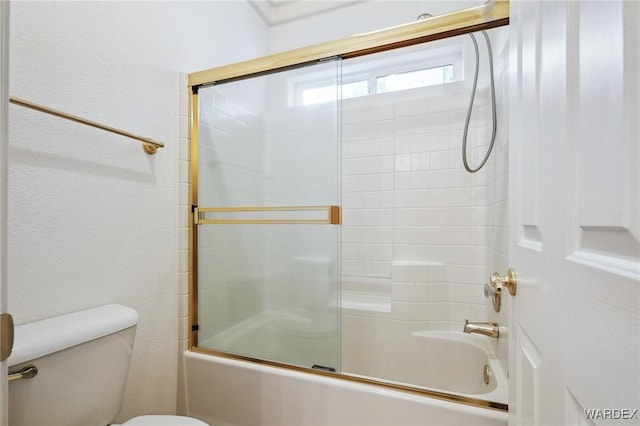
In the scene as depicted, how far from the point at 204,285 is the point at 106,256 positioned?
19.2 inches

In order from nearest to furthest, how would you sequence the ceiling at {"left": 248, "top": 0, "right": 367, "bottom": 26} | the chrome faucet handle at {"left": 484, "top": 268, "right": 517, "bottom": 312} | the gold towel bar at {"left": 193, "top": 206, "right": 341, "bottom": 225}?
1. the chrome faucet handle at {"left": 484, "top": 268, "right": 517, "bottom": 312}
2. the gold towel bar at {"left": 193, "top": 206, "right": 341, "bottom": 225}
3. the ceiling at {"left": 248, "top": 0, "right": 367, "bottom": 26}

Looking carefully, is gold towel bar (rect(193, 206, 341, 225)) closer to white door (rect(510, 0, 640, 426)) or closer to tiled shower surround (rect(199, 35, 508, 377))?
tiled shower surround (rect(199, 35, 508, 377))

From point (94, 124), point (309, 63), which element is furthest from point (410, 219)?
point (94, 124)

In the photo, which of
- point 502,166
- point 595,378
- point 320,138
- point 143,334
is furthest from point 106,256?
point 502,166

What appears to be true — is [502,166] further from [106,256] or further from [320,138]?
[106,256]

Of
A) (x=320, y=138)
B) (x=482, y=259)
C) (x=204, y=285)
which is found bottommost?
(x=204, y=285)

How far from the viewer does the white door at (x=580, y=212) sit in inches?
10.5

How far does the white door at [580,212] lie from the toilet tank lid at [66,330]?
109 cm

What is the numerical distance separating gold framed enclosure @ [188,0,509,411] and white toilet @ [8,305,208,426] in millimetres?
471

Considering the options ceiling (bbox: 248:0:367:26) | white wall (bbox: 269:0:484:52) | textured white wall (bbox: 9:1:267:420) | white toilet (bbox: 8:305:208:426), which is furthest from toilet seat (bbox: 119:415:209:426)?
ceiling (bbox: 248:0:367:26)

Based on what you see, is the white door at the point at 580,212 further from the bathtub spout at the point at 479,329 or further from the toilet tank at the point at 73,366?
the toilet tank at the point at 73,366

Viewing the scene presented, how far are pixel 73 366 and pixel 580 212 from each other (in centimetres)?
117

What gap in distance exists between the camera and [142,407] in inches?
47.4

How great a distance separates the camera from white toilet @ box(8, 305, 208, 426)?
72 cm
